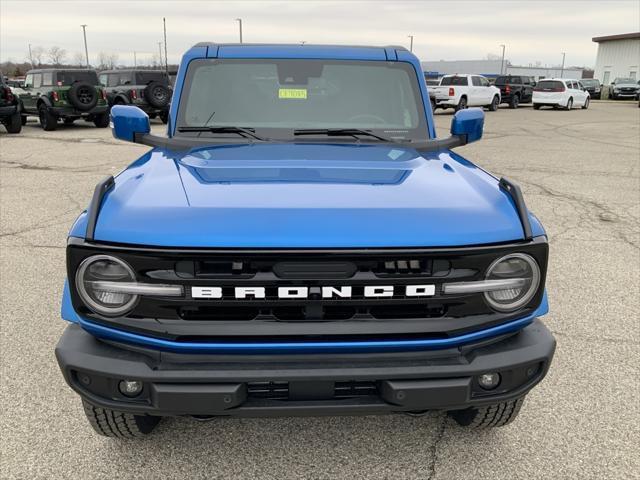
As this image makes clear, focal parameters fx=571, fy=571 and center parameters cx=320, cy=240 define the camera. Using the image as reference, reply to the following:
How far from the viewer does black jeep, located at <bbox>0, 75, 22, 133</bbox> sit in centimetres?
1535

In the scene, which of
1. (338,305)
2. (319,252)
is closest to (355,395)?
(338,305)

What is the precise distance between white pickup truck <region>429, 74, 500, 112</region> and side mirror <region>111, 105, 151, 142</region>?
70.5 ft

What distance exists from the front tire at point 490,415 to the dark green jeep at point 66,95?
16779 mm

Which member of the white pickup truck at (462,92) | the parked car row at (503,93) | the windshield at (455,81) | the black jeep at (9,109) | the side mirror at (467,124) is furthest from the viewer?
the windshield at (455,81)

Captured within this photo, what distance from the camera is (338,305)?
2.08 m

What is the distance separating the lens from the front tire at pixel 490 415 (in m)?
2.61

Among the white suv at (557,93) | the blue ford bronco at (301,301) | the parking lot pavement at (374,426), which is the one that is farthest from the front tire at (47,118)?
the white suv at (557,93)

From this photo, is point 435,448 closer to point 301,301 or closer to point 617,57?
point 301,301

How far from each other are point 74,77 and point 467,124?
1666 centimetres

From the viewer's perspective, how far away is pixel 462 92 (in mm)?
24875

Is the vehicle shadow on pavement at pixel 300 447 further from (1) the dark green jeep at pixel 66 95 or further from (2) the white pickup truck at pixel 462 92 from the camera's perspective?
(2) the white pickup truck at pixel 462 92

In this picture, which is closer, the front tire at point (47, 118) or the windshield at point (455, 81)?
the front tire at point (47, 118)

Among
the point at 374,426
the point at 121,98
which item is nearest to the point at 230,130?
the point at 374,426

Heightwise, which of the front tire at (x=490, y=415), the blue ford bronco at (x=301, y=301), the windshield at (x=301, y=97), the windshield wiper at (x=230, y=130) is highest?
the windshield at (x=301, y=97)
